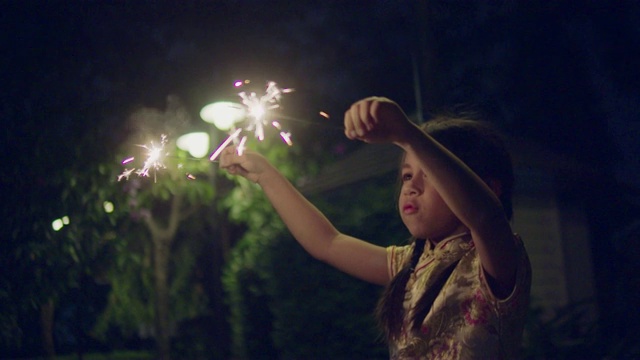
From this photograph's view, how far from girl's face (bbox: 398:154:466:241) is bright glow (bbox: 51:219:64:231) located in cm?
524

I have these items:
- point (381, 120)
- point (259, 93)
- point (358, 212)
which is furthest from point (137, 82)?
point (381, 120)

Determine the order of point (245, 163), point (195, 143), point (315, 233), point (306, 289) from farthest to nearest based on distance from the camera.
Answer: point (306, 289) → point (195, 143) → point (245, 163) → point (315, 233)

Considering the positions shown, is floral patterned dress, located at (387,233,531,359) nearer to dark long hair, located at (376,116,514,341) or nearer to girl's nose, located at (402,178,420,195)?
dark long hair, located at (376,116,514,341)

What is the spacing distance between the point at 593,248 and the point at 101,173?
11.5 metres

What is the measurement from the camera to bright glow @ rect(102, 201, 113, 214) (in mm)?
7734

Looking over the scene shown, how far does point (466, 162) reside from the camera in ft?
7.63

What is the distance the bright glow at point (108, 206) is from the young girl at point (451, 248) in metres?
5.64

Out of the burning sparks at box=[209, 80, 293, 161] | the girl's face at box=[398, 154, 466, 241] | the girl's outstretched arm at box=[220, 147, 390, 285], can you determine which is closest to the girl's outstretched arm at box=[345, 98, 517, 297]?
the girl's face at box=[398, 154, 466, 241]

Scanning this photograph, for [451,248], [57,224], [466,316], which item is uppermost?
[57,224]

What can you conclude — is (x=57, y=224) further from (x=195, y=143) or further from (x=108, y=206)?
(x=195, y=143)

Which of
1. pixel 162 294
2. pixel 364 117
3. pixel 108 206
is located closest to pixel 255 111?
pixel 364 117

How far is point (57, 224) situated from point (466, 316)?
18.7 feet

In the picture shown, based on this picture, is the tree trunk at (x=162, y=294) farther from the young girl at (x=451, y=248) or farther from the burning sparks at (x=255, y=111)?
the young girl at (x=451, y=248)

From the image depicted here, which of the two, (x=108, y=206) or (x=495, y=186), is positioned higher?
(x=108, y=206)
